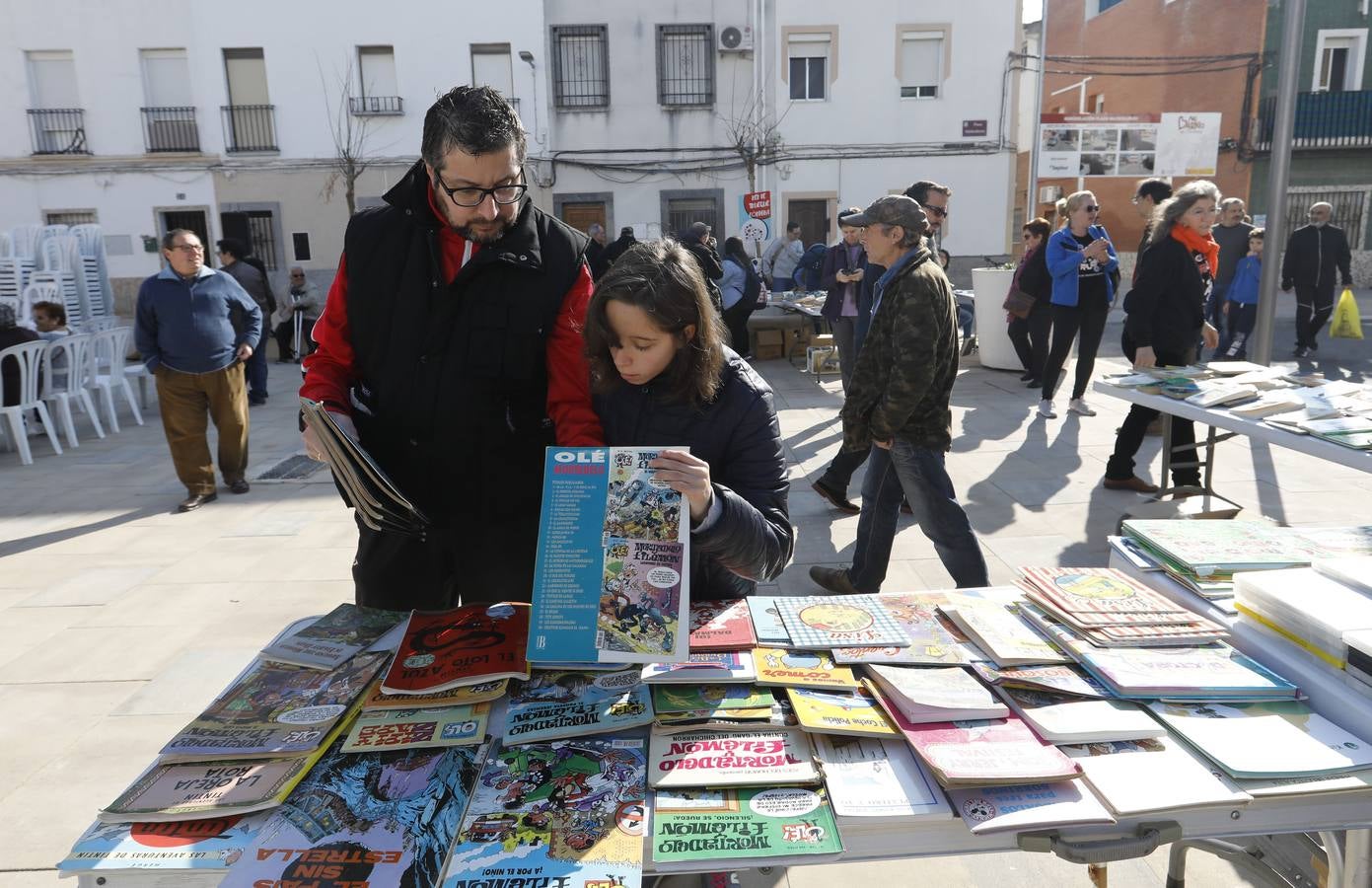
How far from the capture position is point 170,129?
59.4 ft

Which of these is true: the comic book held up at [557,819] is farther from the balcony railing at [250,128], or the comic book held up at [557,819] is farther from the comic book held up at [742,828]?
the balcony railing at [250,128]

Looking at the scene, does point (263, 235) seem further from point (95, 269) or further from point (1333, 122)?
point (1333, 122)

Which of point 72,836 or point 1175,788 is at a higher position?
point 1175,788

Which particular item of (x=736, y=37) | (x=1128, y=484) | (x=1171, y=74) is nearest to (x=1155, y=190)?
(x=1128, y=484)

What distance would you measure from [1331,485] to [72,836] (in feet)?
20.4

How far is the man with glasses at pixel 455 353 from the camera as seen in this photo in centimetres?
202

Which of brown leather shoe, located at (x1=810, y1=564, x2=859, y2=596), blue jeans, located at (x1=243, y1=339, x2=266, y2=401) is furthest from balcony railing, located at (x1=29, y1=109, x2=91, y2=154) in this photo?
brown leather shoe, located at (x1=810, y1=564, x2=859, y2=596)

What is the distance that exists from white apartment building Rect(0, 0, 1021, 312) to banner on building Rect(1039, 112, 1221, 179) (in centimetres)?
120

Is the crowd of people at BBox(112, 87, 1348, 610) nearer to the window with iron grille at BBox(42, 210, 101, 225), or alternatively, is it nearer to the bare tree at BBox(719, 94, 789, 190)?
the bare tree at BBox(719, 94, 789, 190)

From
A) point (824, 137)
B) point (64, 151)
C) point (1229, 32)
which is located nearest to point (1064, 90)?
point (1229, 32)

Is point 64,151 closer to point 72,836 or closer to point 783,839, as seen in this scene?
point 72,836

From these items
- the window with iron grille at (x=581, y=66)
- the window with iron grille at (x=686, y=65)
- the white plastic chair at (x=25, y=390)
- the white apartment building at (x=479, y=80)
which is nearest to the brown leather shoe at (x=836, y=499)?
the white plastic chair at (x=25, y=390)

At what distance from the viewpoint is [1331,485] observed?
5254 mm

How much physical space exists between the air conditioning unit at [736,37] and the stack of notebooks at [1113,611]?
59.0 feet
